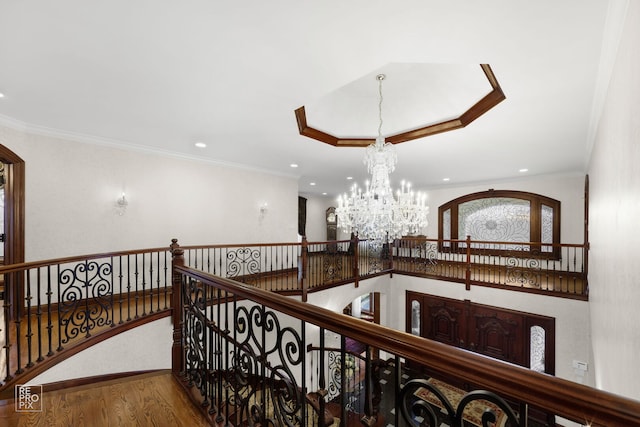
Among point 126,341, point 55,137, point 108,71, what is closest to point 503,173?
point 108,71

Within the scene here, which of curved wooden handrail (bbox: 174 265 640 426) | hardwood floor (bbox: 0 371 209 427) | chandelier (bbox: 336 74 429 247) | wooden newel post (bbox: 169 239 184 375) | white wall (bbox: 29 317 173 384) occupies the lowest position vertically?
white wall (bbox: 29 317 173 384)

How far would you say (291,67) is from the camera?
239cm

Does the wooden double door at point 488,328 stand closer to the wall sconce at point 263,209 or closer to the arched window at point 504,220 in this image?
the arched window at point 504,220

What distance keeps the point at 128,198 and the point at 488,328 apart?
25.7 feet

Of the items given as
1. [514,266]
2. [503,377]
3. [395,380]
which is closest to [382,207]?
[395,380]

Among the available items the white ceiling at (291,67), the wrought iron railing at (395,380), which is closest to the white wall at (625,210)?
the white ceiling at (291,67)

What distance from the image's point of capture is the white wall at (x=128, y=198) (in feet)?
12.5

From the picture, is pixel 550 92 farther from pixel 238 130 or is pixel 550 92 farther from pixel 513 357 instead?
pixel 513 357

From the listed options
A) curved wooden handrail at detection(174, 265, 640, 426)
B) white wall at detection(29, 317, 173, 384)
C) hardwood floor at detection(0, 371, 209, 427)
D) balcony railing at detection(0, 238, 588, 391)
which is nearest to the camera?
curved wooden handrail at detection(174, 265, 640, 426)

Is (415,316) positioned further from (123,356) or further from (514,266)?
(123,356)

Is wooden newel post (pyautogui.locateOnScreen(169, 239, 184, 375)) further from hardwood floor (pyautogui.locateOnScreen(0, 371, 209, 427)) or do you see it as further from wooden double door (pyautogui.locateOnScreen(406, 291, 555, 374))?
wooden double door (pyautogui.locateOnScreen(406, 291, 555, 374))

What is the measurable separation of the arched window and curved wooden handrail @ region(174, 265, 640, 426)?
6.74m

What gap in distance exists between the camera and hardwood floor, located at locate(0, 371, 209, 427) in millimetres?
1763

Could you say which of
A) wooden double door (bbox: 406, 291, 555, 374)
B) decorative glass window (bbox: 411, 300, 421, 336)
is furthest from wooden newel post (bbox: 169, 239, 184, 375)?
decorative glass window (bbox: 411, 300, 421, 336)
